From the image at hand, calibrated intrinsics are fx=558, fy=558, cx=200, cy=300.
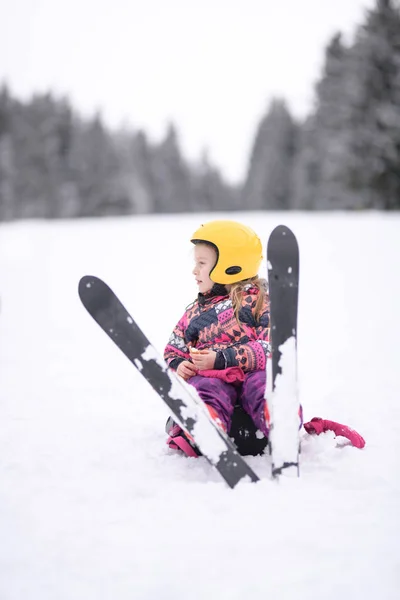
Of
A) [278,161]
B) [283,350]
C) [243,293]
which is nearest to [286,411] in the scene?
[283,350]


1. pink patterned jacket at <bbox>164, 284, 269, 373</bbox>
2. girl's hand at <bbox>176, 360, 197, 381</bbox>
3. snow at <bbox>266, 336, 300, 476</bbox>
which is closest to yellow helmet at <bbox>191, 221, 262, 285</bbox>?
pink patterned jacket at <bbox>164, 284, 269, 373</bbox>

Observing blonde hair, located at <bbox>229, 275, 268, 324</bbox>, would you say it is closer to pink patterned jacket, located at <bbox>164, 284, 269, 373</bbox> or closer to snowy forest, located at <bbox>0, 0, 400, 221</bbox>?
pink patterned jacket, located at <bbox>164, 284, 269, 373</bbox>

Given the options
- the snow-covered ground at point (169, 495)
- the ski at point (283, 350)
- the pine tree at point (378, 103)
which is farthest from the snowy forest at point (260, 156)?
the ski at point (283, 350)

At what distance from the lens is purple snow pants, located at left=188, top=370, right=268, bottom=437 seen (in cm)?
260

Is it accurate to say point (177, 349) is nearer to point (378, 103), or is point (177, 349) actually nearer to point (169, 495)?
point (169, 495)

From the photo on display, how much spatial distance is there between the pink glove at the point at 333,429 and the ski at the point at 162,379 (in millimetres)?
736

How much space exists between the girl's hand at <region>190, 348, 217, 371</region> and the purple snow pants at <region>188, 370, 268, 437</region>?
6 cm

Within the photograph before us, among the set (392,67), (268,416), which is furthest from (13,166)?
(268,416)

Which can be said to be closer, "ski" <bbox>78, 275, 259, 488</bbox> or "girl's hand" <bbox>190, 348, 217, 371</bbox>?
"ski" <bbox>78, 275, 259, 488</bbox>

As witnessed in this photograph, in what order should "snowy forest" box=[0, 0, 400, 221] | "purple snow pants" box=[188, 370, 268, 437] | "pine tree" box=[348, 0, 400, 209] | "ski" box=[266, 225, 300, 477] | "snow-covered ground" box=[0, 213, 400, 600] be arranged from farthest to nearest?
"snowy forest" box=[0, 0, 400, 221] → "pine tree" box=[348, 0, 400, 209] → "purple snow pants" box=[188, 370, 268, 437] → "ski" box=[266, 225, 300, 477] → "snow-covered ground" box=[0, 213, 400, 600]

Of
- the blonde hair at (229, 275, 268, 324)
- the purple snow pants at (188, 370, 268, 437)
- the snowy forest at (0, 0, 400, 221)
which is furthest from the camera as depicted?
the snowy forest at (0, 0, 400, 221)

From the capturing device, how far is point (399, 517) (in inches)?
77.8

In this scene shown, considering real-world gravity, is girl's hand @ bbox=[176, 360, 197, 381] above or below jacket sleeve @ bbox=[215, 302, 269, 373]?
below

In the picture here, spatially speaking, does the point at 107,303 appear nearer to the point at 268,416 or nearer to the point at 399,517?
the point at 268,416
